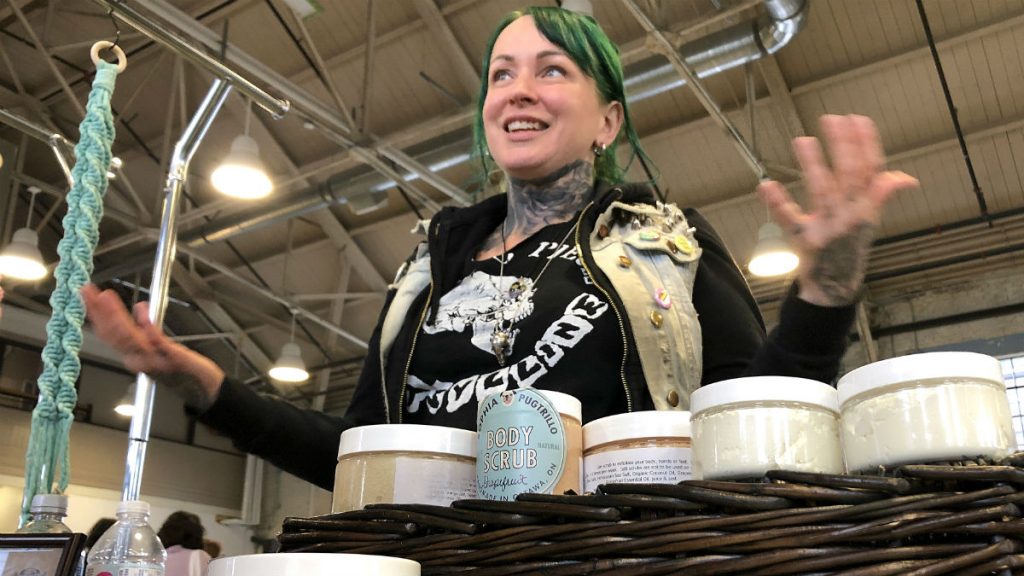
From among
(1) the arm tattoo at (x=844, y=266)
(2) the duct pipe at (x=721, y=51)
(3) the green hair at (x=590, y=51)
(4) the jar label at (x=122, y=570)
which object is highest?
(2) the duct pipe at (x=721, y=51)

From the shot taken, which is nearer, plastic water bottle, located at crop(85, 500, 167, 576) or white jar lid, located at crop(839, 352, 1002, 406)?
white jar lid, located at crop(839, 352, 1002, 406)

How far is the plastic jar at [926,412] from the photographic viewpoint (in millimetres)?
621

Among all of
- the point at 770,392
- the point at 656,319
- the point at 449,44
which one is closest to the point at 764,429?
the point at 770,392

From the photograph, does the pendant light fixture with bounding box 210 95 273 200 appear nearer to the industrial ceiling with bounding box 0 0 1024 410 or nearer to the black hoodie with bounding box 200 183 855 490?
the industrial ceiling with bounding box 0 0 1024 410

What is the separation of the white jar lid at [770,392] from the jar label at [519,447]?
13 centimetres

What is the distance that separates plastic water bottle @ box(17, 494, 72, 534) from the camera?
0.86 meters

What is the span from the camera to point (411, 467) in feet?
2.68

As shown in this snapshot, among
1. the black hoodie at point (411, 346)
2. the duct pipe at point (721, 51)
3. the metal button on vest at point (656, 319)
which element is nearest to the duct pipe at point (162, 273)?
the black hoodie at point (411, 346)

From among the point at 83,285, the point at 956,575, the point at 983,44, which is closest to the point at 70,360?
the point at 83,285

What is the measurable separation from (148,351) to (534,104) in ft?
1.90

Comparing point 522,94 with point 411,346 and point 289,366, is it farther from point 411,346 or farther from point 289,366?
point 289,366

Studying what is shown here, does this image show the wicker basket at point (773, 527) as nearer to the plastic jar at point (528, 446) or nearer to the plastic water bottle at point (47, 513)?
the plastic jar at point (528, 446)

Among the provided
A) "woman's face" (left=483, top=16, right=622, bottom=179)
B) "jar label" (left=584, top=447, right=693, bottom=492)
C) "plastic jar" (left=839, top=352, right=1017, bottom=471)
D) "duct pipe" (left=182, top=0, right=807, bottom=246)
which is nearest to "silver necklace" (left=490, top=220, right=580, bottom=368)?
"woman's face" (left=483, top=16, right=622, bottom=179)

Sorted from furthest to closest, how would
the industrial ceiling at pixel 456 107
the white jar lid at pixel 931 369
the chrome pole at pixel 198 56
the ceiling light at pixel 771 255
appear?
the industrial ceiling at pixel 456 107, the ceiling light at pixel 771 255, the chrome pole at pixel 198 56, the white jar lid at pixel 931 369
